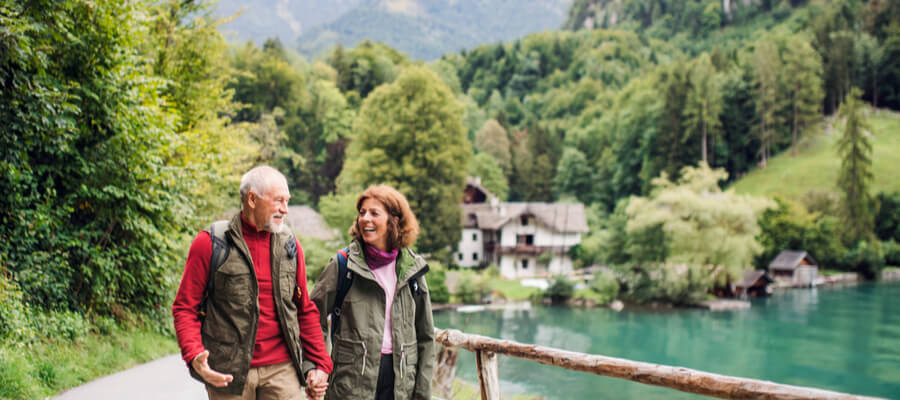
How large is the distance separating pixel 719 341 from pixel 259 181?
26.6 metres

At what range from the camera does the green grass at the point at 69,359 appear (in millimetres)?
5141

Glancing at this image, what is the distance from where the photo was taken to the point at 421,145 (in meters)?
32.9

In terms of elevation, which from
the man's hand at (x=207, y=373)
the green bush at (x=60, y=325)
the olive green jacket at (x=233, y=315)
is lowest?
the green bush at (x=60, y=325)

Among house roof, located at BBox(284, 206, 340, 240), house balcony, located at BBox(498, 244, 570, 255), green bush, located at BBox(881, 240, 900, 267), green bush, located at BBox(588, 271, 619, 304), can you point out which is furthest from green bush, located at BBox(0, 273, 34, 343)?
green bush, located at BBox(881, 240, 900, 267)

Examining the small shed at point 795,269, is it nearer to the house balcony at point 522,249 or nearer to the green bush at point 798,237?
the green bush at point 798,237

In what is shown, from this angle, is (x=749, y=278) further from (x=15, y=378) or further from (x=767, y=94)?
(x=15, y=378)

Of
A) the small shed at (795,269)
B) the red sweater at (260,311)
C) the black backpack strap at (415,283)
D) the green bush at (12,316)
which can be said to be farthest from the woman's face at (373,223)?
the small shed at (795,269)

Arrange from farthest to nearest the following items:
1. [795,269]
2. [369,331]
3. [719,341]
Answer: [795,269], [719,341], [369,331]

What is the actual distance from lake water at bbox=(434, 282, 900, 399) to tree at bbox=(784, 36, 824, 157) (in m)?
33.2

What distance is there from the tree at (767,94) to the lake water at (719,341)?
1198 inches

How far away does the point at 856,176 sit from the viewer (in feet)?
164

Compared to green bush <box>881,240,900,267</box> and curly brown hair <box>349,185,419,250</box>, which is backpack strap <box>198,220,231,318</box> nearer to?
curly brown hair <box>349,185,419,250</box>

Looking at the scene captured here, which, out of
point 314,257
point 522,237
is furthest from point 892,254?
point 314,257

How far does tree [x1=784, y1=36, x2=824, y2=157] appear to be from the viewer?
64.0 meters
